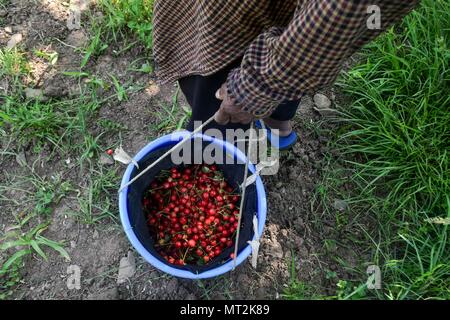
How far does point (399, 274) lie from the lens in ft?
5.84

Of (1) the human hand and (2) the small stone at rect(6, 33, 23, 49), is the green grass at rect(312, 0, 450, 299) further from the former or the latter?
(2) the small stone at rect(6, 33, 23, 49)

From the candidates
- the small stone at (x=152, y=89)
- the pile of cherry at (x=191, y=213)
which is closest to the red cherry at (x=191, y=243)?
the pile of cherry at (x=191, y=213)

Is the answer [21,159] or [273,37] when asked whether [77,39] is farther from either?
[273,37]

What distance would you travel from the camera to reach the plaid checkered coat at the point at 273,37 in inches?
32.2

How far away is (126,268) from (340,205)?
1.07m

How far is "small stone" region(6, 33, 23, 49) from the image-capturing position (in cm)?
213

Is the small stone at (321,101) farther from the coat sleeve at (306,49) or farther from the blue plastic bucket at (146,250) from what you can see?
the coat sleeve at (306,49)

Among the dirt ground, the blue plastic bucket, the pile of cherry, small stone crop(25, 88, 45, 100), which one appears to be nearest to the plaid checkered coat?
the blue plastic bucket

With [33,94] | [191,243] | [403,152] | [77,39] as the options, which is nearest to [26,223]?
[33,94]

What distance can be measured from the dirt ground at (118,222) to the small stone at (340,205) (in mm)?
81

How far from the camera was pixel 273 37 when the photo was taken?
0.97 meters

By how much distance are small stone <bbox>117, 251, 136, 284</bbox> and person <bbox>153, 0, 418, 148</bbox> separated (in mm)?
734
